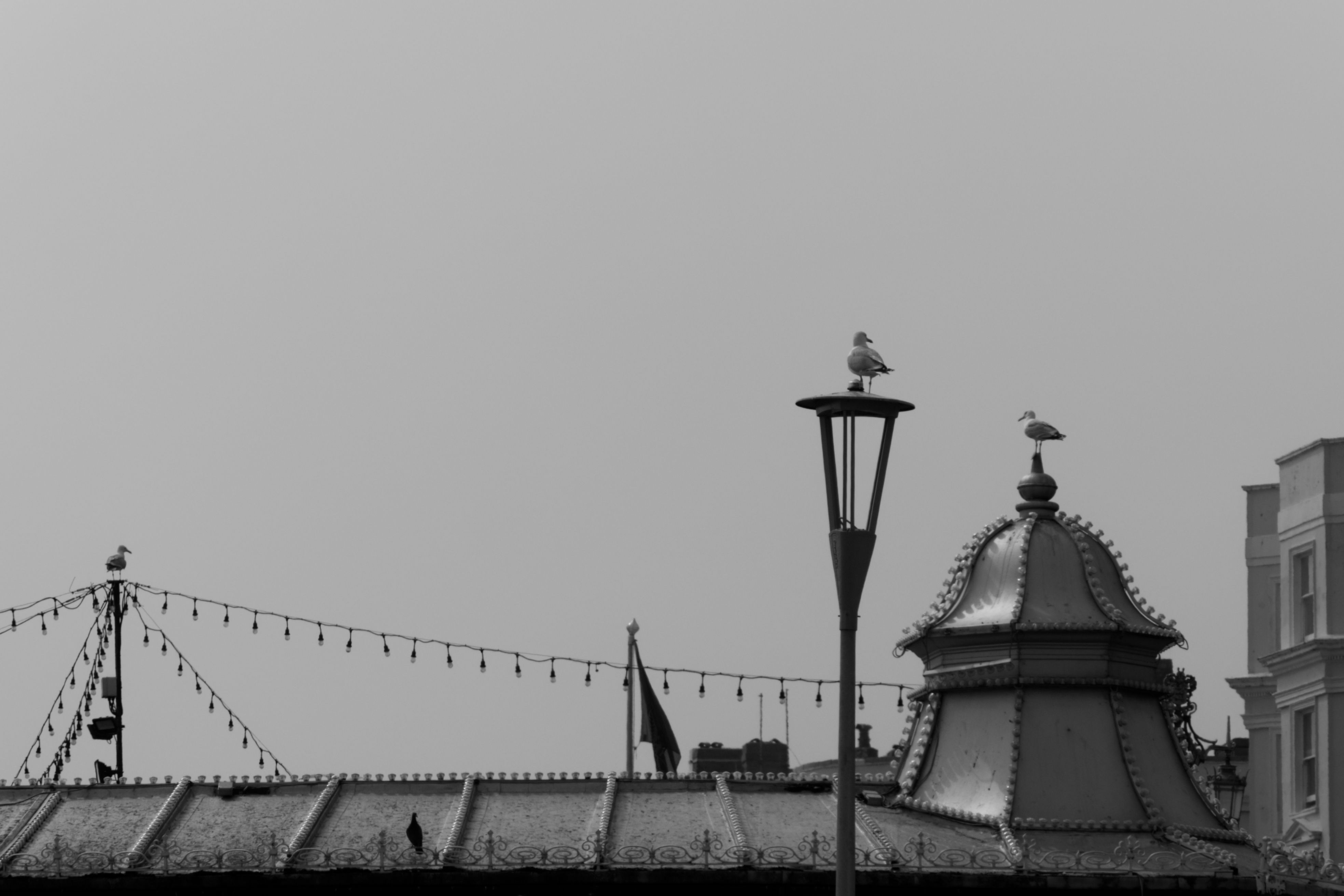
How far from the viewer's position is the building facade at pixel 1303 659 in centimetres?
5181

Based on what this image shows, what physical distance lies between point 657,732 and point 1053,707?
9223 mm

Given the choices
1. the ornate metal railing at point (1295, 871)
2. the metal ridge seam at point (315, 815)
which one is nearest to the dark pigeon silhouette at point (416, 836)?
the metal ridge seam at point (315, 815)

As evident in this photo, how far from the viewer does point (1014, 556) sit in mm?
39000

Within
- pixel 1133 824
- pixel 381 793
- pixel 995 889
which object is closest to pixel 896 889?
pixel 995 889

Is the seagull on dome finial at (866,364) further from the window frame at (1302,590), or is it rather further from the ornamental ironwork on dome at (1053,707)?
the window frame at (1302,590)

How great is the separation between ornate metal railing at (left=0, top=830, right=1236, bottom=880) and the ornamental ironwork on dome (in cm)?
98

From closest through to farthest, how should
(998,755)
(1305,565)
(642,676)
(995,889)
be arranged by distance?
(995,889), (998,755), (642,676), (1305,565)

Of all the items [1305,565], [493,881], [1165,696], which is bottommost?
[493,881]

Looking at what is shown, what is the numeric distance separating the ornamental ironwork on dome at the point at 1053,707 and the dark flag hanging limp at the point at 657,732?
707 centimetres

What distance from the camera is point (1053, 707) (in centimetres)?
3825

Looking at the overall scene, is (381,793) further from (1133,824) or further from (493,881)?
(1133,824)

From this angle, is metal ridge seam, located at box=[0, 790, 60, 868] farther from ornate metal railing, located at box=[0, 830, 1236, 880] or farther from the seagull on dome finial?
the seagull on dome finial

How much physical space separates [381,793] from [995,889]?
814 centimetres

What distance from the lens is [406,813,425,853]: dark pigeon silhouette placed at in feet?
119
